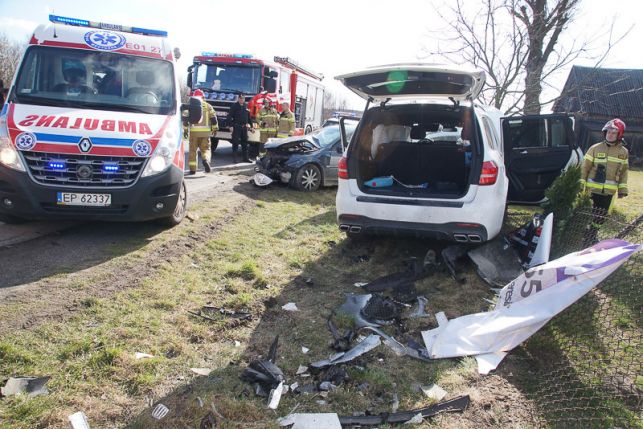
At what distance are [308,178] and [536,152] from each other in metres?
4.22

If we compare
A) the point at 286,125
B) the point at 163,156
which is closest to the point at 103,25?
the point at 163,156

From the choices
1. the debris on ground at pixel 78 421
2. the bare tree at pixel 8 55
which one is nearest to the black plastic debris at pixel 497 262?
the debris on ground at pixel 78 421

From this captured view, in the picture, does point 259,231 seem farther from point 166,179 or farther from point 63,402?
point 63,402

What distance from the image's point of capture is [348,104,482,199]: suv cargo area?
5.21m

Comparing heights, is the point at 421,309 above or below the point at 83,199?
below

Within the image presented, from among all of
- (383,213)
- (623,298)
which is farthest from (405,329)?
(623,298)

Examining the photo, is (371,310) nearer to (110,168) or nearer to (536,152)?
(110,168)

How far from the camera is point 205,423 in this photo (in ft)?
7.52

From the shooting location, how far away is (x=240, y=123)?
1207 cm

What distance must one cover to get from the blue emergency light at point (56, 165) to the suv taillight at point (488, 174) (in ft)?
13.9

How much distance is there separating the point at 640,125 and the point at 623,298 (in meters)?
34.0

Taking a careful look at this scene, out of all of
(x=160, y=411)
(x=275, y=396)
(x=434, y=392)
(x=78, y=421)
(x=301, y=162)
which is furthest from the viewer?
(x=301, y=162)

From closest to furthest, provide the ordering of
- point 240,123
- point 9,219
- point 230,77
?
1. point 9,219
2. point 240,123
3. point 230,77

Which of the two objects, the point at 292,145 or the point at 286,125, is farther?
the point at 286,125
